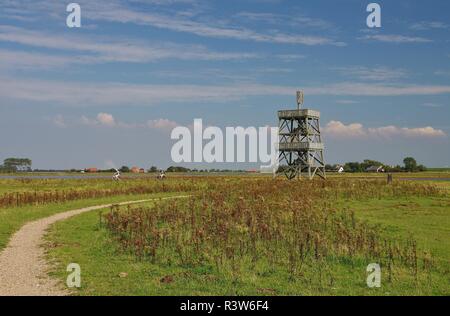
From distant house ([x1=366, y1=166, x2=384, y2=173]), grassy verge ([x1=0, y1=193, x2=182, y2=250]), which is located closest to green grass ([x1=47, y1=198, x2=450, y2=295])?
grassy verge ([x1=0, y1=193, x2=182, y2=250])

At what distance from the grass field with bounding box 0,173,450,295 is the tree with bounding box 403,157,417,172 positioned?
3993 inches

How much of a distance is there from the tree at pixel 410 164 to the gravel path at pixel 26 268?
115 metres

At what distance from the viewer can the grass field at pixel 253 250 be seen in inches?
474

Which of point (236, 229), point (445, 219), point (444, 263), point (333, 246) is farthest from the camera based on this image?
point (445, 219)

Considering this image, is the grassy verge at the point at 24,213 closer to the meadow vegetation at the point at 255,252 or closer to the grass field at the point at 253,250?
the grass field at the point at 253,250

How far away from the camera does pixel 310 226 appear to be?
20.0 metres

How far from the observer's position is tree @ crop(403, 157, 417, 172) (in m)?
122

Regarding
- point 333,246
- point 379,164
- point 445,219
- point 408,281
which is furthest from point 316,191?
point 379,164

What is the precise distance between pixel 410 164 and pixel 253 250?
403ft

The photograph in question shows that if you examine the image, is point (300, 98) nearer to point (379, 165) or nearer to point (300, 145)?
point (300, 145)

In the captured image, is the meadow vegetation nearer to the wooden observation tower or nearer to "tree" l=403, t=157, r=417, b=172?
the wooden observation tower

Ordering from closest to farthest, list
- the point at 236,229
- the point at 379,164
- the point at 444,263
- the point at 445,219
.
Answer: the point at 444,263 < the point at 236,229 < the point at 445,219 < the point at 379,164
